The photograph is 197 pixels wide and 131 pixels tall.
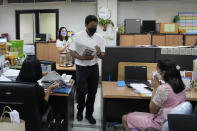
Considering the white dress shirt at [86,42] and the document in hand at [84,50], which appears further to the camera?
the white dress shirt at [86,42]

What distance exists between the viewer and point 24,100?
1699 mm

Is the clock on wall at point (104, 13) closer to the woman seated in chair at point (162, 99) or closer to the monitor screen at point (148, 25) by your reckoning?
the monitor screen at point (148, 25)

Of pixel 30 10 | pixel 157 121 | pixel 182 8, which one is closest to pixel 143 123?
pixel 157 121

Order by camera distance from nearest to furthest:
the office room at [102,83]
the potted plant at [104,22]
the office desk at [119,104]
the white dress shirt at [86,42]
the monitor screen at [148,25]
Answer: the office room at [102,83] < the office desk at [119,104] < the white dress shirt at [86,42] < the monitor screen at [148,25] < the potted plant at [104,22]

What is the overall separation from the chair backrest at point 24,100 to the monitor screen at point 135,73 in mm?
1237

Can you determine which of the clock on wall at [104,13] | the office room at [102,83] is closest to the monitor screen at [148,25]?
the office room at [102,83]

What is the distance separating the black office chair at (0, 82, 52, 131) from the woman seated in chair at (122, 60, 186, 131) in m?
0.88

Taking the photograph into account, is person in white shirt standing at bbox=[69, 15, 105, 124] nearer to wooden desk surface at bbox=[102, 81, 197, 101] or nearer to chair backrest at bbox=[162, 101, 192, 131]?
wooden desk surface at bbox=[102, 81, 197, 101]

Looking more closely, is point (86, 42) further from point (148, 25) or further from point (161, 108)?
point (148, 25)

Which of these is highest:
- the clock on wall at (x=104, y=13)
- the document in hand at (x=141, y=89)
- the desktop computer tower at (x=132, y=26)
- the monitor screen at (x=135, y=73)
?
the clock on wall at (x=104, y=13)

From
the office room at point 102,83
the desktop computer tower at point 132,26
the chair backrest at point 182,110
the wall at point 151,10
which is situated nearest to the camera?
the chair backrest at point 182,110

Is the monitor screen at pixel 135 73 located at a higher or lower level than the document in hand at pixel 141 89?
higher

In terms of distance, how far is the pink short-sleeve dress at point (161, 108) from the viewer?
178 cm

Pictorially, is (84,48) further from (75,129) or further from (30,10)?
(30,10)
